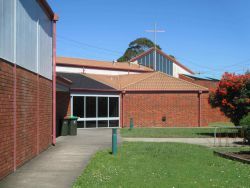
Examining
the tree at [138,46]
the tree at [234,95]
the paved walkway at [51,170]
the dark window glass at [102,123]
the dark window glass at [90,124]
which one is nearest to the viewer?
the paved walkway at [51,170]

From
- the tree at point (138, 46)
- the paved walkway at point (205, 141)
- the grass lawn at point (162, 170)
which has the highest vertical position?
the tree at point (138, 46)

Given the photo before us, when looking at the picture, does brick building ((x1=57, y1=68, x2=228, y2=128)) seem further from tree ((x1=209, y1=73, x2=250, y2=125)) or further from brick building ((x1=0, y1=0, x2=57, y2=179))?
brick building ((x1=0, y1=0, x2=57, y2=179))

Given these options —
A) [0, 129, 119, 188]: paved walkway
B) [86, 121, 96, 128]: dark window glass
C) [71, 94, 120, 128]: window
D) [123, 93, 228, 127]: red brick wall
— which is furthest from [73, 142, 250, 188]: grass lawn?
[123, 93, 228, 127]: red brick wall

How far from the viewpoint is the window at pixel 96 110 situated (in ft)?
105

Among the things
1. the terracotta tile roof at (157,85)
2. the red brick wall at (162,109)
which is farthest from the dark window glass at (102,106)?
the terracotta tile roof at (157,85)

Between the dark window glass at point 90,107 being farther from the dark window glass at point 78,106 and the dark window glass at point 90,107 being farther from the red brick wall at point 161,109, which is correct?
the red brick wall at point 161,109

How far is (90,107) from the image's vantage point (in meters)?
32.6

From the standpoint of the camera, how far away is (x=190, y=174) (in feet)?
36.6

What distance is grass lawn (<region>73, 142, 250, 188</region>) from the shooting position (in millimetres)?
9828

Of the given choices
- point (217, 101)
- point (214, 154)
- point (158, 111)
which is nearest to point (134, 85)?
point (158, 111)

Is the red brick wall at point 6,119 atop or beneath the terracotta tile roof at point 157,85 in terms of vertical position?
beneath

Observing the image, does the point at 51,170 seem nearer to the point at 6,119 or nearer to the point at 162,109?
the point at 6,119

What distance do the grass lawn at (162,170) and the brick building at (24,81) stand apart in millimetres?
1868

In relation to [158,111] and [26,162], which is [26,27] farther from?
[158,111]
